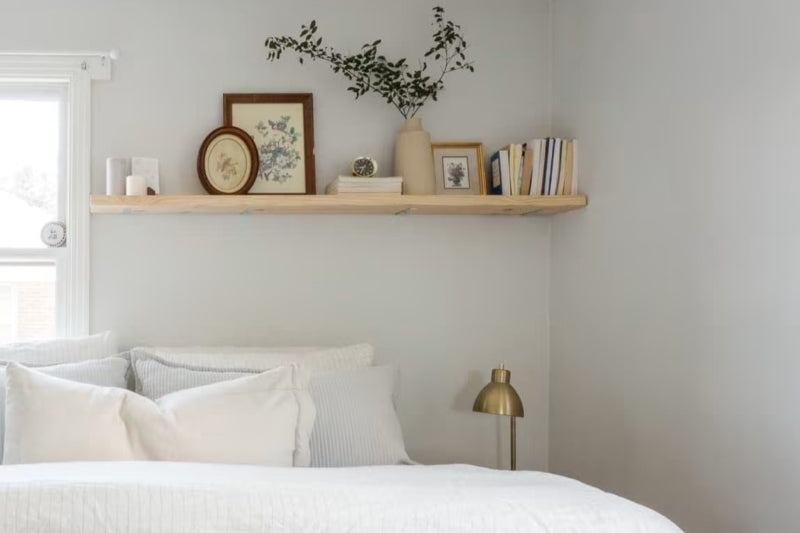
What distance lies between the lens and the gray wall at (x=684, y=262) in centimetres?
183

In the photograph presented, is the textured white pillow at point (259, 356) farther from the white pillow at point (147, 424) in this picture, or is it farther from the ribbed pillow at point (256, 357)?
the white pillow at point (147, 424)

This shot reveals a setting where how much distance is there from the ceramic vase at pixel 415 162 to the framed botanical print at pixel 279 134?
1.20 ft

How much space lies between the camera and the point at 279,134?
10.0 ft

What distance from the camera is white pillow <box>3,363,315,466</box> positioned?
2.14m

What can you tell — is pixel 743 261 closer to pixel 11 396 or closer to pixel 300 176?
pixel 300 176

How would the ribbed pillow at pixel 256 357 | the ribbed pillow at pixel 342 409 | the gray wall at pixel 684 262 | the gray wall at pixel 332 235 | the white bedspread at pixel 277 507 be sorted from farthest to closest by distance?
the gray wall at pixel 332 235
the ribbed pillow at pixel 256 357
the ribbed pillow at pixel 342 409
the gray wall at pixel 684 262
the white bedspread at pixel 277 507

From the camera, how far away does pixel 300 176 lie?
3.05 metres

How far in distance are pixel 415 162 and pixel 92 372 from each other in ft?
4.45

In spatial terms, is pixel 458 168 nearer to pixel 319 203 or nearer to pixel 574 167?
pixel 574 167

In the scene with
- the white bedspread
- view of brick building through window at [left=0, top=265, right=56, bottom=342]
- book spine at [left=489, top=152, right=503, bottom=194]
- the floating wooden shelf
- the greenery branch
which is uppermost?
the greenery branch

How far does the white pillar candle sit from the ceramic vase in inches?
40.6

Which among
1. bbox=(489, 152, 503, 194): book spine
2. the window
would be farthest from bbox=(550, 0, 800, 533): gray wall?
the window

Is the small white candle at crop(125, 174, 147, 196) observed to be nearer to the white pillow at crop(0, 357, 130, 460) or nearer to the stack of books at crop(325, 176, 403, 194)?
the white pillow at crop(0, 357, 130, 460)

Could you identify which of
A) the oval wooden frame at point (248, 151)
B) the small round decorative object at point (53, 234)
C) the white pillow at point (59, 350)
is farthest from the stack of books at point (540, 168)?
the small round decorative object at point (53, 234)
